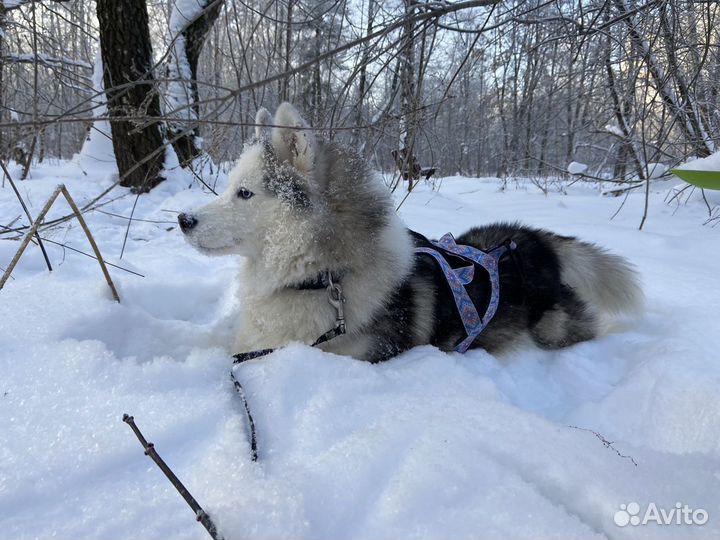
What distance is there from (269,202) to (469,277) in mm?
1078

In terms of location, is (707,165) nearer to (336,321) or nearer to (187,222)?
(336,321)

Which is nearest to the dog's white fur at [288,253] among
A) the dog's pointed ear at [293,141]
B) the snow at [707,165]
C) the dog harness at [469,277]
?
the dog's pointed ear at [293,141]

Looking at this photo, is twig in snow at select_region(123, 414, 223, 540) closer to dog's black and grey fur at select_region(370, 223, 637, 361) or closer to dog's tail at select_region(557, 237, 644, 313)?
dog's black and grey fur at select_region(370, 223, 637, 361)

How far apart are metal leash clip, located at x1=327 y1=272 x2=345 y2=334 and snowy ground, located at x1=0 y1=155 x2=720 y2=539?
275 mm

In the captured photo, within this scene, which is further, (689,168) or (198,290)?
(198,290)

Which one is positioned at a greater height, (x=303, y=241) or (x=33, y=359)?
(x=303, y=241)

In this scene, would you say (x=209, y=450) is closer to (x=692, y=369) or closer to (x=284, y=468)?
(x=284, y=468)

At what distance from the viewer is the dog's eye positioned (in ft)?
6.43

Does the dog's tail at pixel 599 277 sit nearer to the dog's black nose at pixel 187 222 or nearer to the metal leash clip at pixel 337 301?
the metal leash clip at pixel 337 301

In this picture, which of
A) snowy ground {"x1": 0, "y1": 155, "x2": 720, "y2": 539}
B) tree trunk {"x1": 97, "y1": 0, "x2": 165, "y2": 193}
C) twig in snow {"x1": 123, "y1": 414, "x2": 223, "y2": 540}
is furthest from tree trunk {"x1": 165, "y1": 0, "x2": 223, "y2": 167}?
twig in snow {"x1": 123, "y1": 414, "x2": 223, "y2": 540}

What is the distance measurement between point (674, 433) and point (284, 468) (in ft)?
4.11

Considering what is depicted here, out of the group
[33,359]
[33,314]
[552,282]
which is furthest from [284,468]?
[552,282]

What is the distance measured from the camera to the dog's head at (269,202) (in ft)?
6.16

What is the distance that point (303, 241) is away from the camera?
188 cm
